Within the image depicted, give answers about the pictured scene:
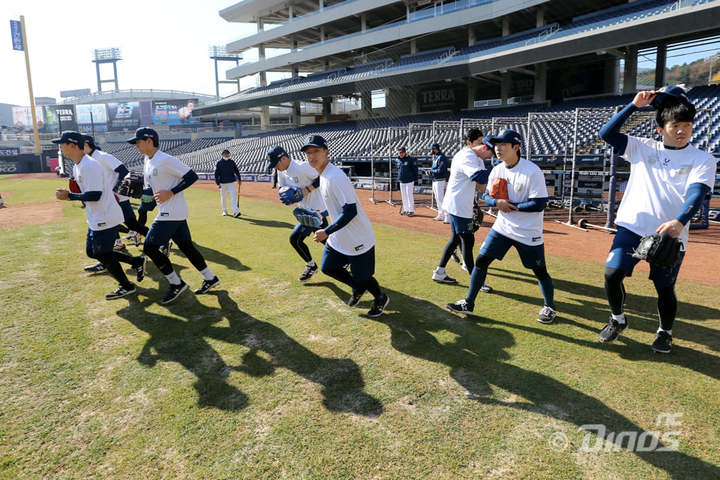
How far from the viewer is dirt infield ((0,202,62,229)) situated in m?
12.8

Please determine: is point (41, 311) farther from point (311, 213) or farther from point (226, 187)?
point (226, 187)

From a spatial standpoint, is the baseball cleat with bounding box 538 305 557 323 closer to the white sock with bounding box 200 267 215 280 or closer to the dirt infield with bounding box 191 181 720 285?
the dirt infield with bounding box 191 181 720 285

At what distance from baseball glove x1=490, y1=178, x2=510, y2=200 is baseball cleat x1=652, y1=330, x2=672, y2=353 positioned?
198 centimetres

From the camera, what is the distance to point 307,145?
4316mm

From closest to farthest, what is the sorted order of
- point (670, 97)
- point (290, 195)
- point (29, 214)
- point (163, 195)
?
point (670, 97) → point (163, 195) → point (290, 195) → point (29, 214)

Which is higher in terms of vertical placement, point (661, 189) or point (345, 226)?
point (661, 189)

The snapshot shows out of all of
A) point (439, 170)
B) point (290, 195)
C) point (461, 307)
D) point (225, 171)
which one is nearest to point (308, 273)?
point (290, 195)

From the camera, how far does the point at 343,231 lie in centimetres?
457

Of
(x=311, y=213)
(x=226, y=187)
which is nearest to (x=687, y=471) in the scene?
(x=311, y=213)

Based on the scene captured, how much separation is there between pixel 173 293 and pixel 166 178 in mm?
1580

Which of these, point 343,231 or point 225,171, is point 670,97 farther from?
point 225,171

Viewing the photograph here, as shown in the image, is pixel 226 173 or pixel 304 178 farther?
pixel 226 173

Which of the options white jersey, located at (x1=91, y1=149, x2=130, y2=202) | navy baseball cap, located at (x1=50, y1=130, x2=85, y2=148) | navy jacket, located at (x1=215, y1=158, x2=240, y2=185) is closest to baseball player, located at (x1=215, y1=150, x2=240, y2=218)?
navy jacket, located at (x1=215, y1=158, x2=240, y2=185)

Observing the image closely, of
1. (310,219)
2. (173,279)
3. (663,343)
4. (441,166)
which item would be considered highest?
(441,166)
